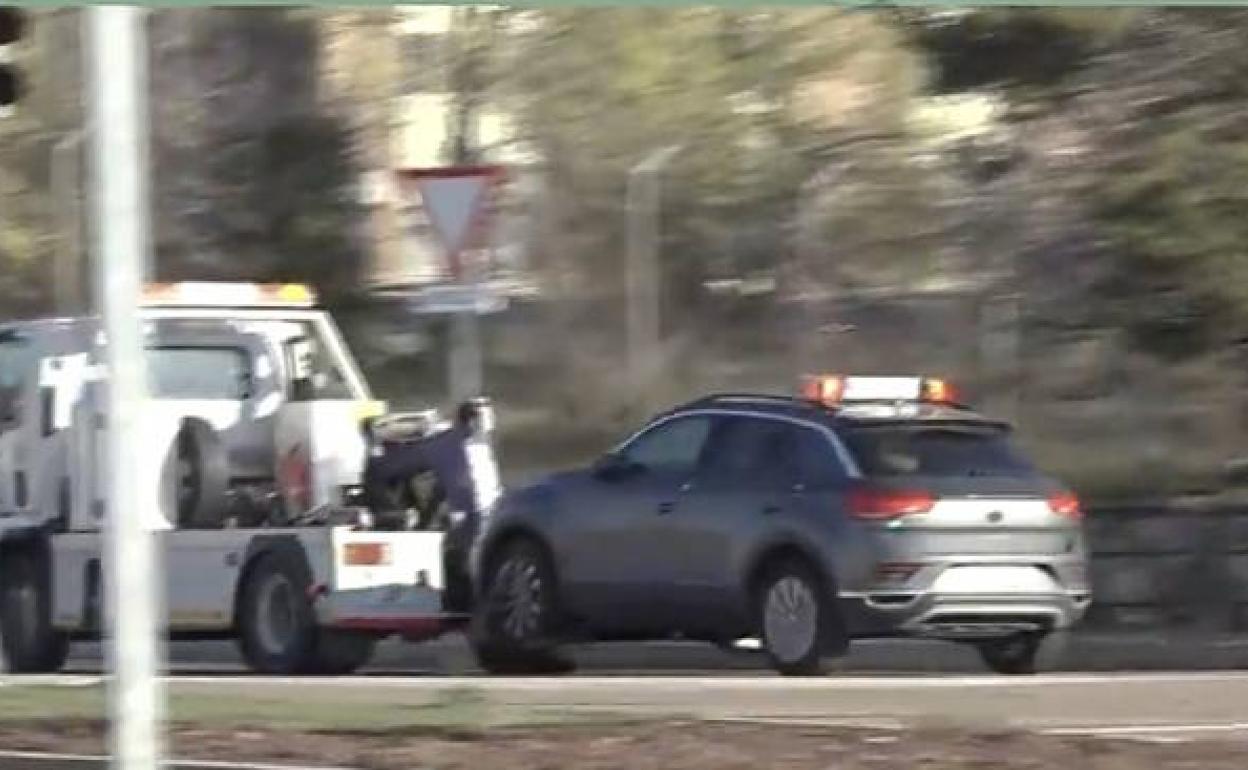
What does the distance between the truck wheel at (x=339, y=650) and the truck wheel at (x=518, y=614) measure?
693 mm

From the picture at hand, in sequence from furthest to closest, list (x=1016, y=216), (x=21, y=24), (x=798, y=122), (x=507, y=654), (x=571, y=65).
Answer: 1. (x=571, y=65)
2. (x=798, y=122)
3. (x=1016, y=216)
4. (x=507, y=654)
5. (x=21, y=24)

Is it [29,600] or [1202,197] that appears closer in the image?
[29,600]

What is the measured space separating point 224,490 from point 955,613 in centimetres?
473

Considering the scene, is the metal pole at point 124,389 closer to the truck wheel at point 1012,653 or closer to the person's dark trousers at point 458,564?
the person's dark trousers at point 458,564

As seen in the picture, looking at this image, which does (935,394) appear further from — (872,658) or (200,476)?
(200,476)

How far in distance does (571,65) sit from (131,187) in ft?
75.1

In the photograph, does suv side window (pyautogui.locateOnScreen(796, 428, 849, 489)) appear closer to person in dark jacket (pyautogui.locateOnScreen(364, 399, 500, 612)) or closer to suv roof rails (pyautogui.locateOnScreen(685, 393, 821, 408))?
suv roof rails (pyautogui.locateOnScreen(685, 393, 821, 408))

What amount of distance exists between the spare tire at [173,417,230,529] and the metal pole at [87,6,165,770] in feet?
32.4

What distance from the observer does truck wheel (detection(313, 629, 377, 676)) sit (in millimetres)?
19969

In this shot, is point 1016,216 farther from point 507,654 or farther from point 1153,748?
point 1153,748

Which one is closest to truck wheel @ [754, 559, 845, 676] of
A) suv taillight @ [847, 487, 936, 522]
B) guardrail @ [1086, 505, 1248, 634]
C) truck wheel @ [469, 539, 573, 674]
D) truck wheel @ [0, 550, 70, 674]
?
suv taillight @ [847, 487, 936, 522]

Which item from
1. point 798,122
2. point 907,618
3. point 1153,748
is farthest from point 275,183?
point 1153,748

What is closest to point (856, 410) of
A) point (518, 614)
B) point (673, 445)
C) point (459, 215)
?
point (673, 445)

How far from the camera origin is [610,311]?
32.2 m
